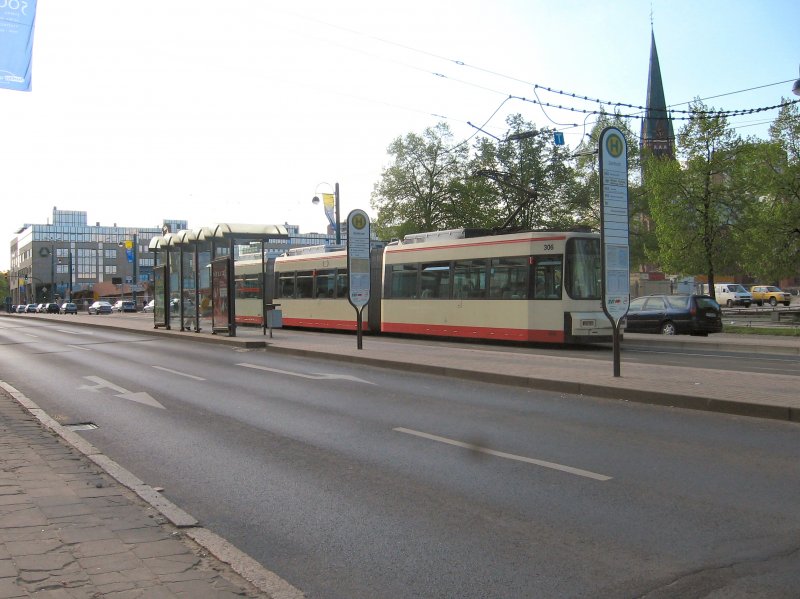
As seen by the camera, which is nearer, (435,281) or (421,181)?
(435,281)

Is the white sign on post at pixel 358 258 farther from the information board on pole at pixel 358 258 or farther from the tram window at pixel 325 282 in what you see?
the tram window at pixel 325 282

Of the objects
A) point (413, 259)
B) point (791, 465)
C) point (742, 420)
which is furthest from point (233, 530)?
point (413, 259)

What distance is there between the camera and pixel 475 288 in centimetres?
2102

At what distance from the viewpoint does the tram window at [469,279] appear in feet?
68.2

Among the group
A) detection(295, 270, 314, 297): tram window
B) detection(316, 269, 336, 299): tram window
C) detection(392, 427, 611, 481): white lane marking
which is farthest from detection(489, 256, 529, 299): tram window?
detection(392, 427, 611, 481): white lane marking

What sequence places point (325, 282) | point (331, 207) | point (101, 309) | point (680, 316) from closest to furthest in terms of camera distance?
point (680, 316) → point (325, 282) → point (331, 207) → point (101, 309)

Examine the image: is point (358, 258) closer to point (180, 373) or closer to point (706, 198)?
point (180, 373)

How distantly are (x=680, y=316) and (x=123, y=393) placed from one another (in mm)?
19825

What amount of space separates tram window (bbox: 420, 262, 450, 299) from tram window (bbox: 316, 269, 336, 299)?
544 cm

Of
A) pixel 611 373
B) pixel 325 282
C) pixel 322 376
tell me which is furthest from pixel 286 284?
pixel 611 373

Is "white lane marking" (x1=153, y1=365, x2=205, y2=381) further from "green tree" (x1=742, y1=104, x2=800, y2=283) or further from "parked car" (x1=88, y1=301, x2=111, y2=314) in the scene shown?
"parked car" (x1=88, y1=301, x2=111, y2=314)

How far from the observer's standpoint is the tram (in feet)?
61.9

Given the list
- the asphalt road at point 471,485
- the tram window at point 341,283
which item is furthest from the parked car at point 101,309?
the asphalt road at point 471,485

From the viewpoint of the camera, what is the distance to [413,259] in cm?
2352
